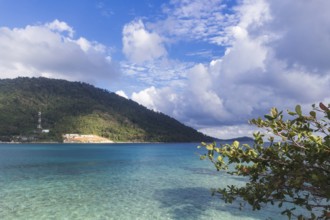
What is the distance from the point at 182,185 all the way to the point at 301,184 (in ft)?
109

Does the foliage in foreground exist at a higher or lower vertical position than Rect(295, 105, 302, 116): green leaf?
lower

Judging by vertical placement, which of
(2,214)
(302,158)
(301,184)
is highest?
(302,158)

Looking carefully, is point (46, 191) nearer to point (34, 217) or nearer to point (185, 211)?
point (34, 217)

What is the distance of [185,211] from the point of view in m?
24.0

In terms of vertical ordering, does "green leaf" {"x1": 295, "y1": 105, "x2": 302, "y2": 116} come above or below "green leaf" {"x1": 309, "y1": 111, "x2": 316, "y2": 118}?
above

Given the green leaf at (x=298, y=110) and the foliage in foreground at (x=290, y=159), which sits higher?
the green leaf at (x=298, y=110)

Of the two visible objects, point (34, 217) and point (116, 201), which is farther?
point (116, 201)

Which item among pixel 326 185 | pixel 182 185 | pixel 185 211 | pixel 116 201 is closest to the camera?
pixel 326 185

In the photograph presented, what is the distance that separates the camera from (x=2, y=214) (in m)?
21.7

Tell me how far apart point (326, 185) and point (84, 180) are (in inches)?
1512

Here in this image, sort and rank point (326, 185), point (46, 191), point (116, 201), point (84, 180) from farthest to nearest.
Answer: point (84, 180), point (46, 191), point (116, 201), point (326, 185)

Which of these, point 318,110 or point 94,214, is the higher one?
point 318,110

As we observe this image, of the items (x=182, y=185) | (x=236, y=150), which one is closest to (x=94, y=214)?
(x=182, y=185)

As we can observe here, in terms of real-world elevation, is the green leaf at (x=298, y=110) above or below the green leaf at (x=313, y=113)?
above
